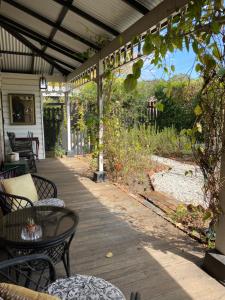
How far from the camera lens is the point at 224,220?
2.30 m

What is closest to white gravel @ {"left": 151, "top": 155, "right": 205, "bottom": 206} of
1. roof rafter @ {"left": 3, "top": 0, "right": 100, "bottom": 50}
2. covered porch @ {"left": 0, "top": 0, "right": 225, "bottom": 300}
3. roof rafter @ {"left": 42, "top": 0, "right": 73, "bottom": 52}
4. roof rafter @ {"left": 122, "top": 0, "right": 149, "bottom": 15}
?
covered porch @ {"left": 0, "top": 0, "right": 225, "bottom": 300}

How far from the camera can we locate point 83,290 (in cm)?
151

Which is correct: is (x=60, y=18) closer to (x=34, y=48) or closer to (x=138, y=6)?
(x=138, y=6)

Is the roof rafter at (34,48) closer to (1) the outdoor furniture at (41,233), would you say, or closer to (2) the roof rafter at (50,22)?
(2) the roof rafter at (50,22)

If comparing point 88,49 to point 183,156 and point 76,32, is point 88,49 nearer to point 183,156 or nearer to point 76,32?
point 76,32

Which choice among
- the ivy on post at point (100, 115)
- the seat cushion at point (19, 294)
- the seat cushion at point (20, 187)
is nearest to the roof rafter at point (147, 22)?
the ivy on post at point (100, 115)

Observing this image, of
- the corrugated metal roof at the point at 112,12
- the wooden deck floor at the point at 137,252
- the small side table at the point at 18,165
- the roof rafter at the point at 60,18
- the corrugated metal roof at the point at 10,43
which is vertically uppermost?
the corrugated metal roof at the point at 10,43

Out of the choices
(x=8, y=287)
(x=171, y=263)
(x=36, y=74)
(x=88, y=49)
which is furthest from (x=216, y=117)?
(x=36, y=74)

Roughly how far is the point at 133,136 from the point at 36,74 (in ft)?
14.2

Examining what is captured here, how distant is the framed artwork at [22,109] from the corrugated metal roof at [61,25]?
974mm

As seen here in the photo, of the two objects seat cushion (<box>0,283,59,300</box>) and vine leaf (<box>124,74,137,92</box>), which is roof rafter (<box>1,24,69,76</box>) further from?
seat cushion (<box>0,283,59,300</box>)

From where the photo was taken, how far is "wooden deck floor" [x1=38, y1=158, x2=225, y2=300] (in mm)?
2252

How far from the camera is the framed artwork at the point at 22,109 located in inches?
317

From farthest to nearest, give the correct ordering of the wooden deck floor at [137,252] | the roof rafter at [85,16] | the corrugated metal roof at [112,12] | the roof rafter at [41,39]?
1. the roof rafter at [41,39]
2. the roof rafter at [85,16]
3. the corrugated metal roof at [112,12]
4. the wooden deck floor at [137,252]
